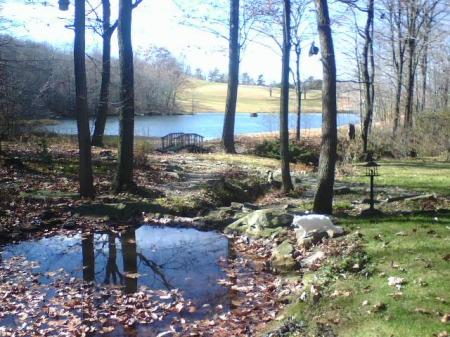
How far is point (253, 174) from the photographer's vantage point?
16.9 metres

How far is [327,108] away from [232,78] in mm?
15652

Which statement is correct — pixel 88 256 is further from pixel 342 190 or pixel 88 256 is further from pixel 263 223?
pixel 342 190

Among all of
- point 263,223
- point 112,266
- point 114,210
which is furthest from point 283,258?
point 114,210

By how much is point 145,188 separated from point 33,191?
289 centimetres

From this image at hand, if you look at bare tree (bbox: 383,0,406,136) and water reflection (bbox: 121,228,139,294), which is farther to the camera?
bare tree (bbox: 383,0,406,136)

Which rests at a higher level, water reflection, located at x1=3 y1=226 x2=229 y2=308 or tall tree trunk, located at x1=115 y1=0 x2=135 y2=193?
tall tree trunk, located at x1=115 y1=0 x2=135 y2=193

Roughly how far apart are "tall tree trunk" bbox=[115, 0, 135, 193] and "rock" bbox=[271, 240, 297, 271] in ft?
18.5

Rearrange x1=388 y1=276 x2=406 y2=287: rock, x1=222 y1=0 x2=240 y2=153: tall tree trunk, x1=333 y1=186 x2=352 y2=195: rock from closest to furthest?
x1=388 y1=276 x2=406 y2=287: rock < x1=333 y1=186 x2=352 y2=195: rock < x1=222 y1=0 x2=240 y2=153: tall tree trunk

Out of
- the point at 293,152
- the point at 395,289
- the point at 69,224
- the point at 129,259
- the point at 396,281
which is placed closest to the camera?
the point at 395,289

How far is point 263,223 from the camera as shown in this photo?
973 centimetres

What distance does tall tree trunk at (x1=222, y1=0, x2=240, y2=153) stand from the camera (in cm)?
2378

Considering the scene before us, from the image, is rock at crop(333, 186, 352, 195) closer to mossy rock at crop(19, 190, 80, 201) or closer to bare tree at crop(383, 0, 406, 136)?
mossy rock at crop(19, 190, 80, 201)

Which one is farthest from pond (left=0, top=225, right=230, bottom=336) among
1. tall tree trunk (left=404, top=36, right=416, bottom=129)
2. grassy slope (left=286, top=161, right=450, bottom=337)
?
tall tree trunk (left=404, top=36, right=416, bottom=129)

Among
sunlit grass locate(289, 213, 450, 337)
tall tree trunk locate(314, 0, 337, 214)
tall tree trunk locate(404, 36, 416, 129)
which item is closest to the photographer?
sunlit grass locate(289, 213, 450, 337)
